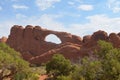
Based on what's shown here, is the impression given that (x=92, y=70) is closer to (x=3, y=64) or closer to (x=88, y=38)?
(x=3, y=64)

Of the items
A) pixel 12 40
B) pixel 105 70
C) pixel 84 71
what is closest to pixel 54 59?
pixel 84 71

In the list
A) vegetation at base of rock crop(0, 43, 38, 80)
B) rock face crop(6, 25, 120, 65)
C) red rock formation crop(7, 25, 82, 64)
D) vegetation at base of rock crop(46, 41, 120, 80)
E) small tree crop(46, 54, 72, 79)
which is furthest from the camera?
red rock formation crop(7, 25, 82, 64)

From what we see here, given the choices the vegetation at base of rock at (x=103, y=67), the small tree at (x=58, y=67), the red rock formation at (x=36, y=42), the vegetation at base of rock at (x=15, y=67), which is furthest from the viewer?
the red rock formation at (x=36, y=42)

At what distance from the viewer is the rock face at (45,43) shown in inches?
2527

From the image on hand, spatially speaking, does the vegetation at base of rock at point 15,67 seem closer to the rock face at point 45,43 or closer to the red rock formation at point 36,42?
the rock face at point 45,43

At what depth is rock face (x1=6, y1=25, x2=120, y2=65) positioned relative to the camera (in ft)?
211

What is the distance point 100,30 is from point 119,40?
18.7 feet

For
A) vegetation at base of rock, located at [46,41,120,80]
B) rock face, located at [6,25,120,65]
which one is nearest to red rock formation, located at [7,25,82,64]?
rock face, located at [6,25,120,65]

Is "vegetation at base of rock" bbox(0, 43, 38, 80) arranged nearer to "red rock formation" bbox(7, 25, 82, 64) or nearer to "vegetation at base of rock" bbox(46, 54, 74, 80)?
"vegetation at base of rock" bbox(46, 54, 74, 80)

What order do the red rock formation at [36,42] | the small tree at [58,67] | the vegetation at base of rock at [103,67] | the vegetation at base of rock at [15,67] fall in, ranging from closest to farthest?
the vegetation at base of rock at [103,67], the vegetation at base of rock at [15,67], the small tree at [58,67], the red rock formation at [36,42]

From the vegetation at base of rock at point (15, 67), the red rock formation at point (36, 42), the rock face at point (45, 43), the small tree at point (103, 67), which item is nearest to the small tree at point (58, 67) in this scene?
the vegetation at base of rock at point (15, 67)

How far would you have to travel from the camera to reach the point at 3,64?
36.7 metres

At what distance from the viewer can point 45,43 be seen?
239ft

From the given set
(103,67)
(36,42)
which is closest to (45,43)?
(36,42)
